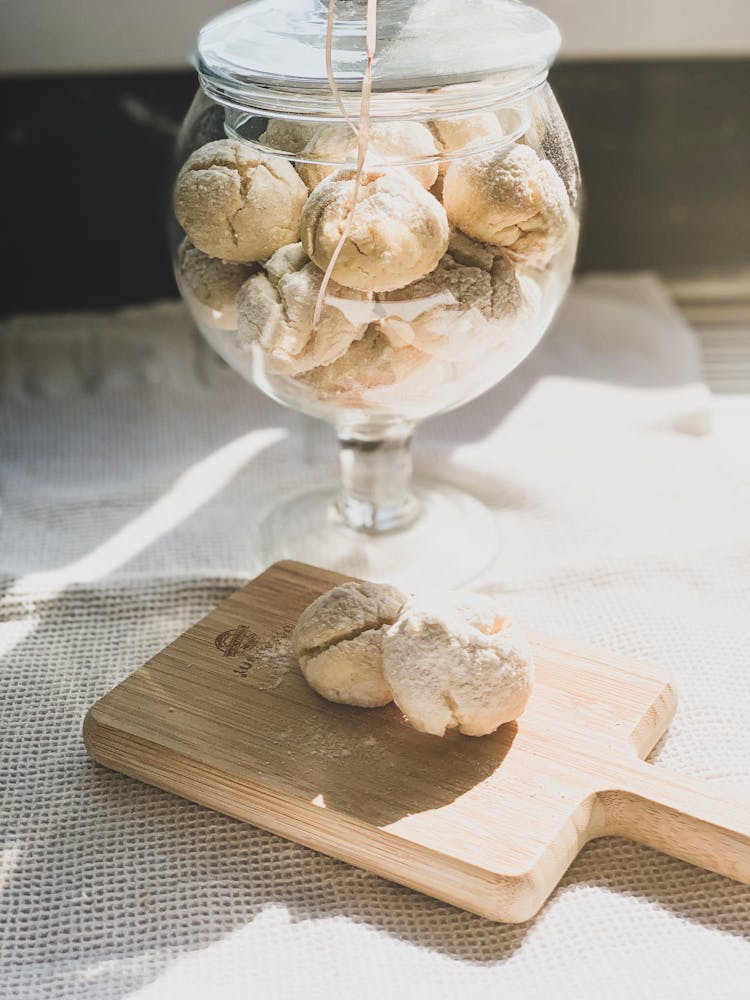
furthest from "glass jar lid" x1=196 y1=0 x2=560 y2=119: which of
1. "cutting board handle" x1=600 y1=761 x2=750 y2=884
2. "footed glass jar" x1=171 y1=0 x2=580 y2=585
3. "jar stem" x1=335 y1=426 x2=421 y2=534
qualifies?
"cutting board handle" x1=600 y1=761 x2=750 y2=884

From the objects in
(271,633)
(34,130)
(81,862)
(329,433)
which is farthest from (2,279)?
(81,862)

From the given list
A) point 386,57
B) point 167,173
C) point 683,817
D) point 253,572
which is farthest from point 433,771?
point 167,173

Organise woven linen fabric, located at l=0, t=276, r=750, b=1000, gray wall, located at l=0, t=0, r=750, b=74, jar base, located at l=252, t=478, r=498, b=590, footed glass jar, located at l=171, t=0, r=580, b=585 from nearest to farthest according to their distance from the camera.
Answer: woven linen fabric, located at l=0, t=276, r=750, b=1000, footed glass jar, located at l=171, t=0, r=580, b=585, jar base, located at l=252, t=478, r=498, b=590, gray wall, located at l=0, t=0, r=750, b=74

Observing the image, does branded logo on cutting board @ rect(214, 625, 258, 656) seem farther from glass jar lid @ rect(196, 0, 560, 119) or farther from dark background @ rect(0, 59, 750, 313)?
dark background @ rect(0, 59, 750, 313)

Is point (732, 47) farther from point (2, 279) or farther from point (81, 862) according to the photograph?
point (81, 862)

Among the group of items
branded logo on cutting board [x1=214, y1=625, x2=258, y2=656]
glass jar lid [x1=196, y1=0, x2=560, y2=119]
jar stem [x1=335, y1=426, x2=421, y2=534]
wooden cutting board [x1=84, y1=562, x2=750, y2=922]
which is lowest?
jar stem [x1=335, y1=426, x2=421, y2=534]

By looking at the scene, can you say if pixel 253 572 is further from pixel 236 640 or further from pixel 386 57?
pixel 386 57
